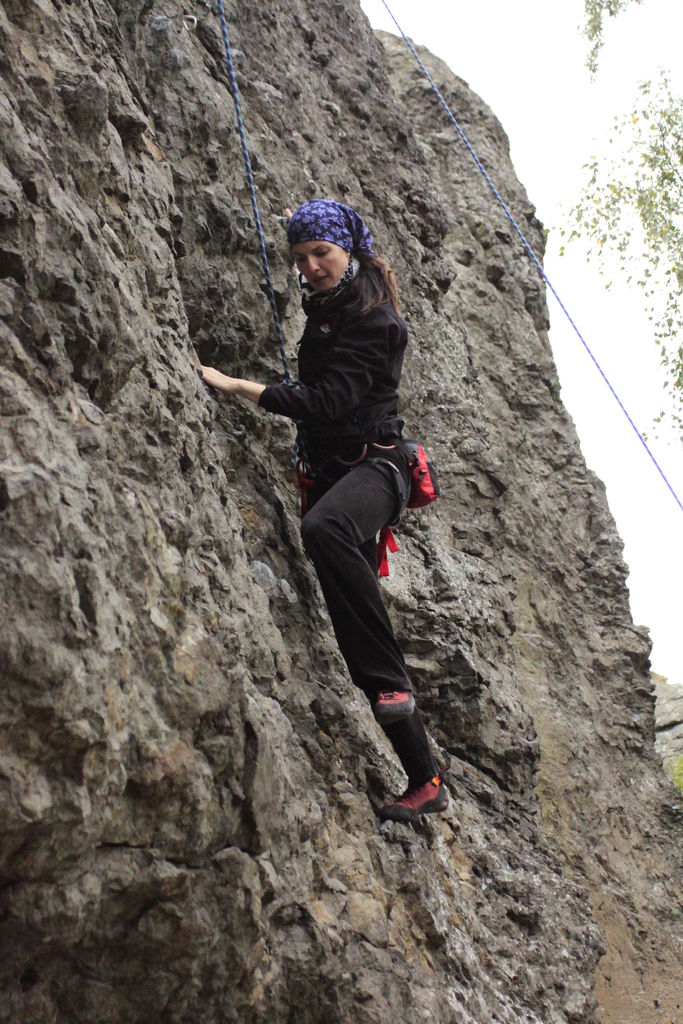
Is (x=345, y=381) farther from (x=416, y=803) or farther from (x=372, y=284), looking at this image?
(x=416, y=803)

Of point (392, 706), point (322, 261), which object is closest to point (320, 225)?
point (322, 261)

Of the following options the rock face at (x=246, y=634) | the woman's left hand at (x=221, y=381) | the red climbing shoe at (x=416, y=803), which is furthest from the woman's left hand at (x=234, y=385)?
the red climbing shoe at (x=416, y=803)

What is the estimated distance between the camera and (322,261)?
5.18m

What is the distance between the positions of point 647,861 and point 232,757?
16.3 ft

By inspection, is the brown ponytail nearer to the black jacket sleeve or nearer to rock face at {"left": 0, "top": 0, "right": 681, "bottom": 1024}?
the black jacket sleeve

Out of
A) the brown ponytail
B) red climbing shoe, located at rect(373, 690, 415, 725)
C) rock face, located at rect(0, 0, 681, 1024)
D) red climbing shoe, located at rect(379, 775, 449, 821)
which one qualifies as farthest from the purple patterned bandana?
red climbing shoe, located at rect(379, 775, 449, 821)

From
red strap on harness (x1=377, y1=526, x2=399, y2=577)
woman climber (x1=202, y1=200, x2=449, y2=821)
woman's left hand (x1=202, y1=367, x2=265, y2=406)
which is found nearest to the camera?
woman climber (x1=202, y1=200, x2=449, y2=821)

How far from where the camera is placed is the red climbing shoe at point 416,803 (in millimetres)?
5035

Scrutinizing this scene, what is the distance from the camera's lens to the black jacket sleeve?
4.98 meters

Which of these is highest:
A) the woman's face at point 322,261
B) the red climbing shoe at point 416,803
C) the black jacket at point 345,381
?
the woman's face at point 322,261

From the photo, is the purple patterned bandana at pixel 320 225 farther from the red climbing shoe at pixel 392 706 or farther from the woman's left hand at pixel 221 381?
the red climbing shoe at pixel 392 706

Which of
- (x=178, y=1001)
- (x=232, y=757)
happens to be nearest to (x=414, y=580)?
(x=232, y=757)

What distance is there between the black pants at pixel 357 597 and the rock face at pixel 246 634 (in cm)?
33

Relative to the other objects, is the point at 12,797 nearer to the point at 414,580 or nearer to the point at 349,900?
the point at 349,900
